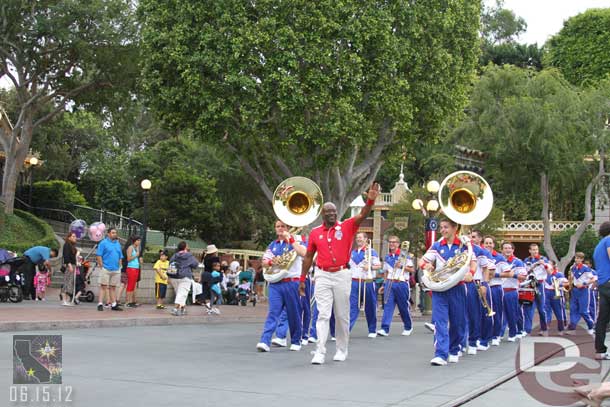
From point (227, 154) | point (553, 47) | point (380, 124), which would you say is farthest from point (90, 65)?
point (553, 47)

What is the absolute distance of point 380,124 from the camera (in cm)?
3062

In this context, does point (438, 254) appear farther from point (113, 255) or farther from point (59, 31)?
point (59, 31)

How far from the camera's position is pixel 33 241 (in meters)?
33.0

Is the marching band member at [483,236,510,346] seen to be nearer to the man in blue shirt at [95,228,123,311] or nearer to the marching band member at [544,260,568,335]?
the marching band member at [544,260,568,335]

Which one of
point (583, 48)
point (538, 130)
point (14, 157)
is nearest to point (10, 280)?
point (14, 157)

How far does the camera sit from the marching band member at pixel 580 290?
18.8 metres

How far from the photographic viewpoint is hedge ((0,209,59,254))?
30094 mm

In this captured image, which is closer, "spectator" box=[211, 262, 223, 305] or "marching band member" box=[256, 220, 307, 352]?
"marching band member" box=[256, 220, 307, 352]

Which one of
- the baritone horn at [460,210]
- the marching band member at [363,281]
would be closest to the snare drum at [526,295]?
the marching band member at [363,281]

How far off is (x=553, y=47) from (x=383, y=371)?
50673 millimetres

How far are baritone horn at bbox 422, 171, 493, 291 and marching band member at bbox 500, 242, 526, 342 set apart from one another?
3677 millimetres

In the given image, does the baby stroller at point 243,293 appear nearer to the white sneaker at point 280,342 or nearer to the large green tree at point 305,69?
the large green tree at point 305,69

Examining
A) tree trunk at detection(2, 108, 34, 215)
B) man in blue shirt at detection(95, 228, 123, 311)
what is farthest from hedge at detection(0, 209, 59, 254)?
man in blue shirt at detection(95, 228, 123, 311)

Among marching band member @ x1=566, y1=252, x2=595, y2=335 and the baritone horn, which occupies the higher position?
the baritone horn
